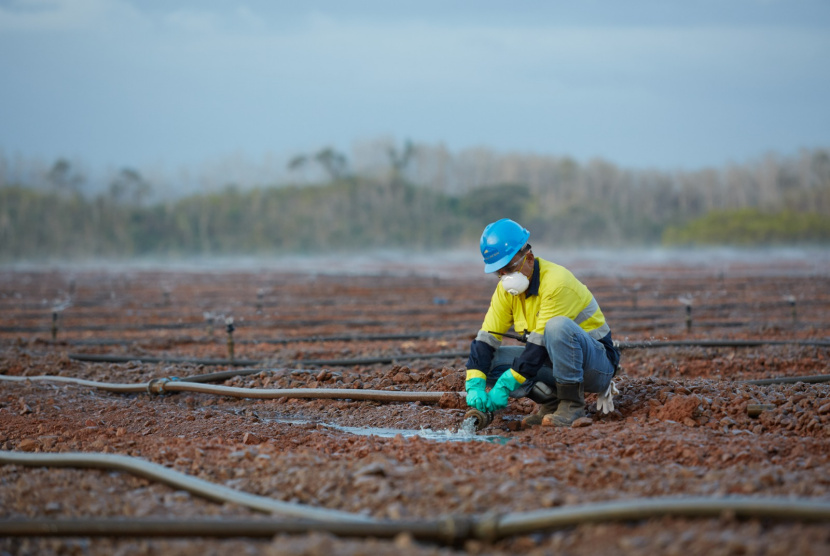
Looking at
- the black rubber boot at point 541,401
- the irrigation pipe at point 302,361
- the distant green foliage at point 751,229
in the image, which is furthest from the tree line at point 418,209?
the black rubber boot at point 541,401

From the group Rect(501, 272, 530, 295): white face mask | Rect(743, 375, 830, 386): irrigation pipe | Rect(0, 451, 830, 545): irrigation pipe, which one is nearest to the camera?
Rect(0, 451, 830, 545): irrigation pipe

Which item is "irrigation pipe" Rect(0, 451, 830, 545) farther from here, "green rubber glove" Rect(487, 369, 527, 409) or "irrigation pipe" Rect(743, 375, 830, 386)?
"irrigation pipe" Rect(743, 375, 830, 386)

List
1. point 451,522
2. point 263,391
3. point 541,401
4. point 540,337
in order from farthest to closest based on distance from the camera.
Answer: point 263,391, point 541,401, point 540,337, point 451,522

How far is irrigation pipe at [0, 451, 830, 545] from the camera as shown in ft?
8.56

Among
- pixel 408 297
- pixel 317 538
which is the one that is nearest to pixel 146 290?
pixel 408 297

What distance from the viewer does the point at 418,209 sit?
53.1 m

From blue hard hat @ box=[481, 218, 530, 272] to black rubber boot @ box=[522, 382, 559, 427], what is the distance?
2.78 feet

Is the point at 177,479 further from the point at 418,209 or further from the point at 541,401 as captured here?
the point at 418,209

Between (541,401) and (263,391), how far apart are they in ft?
7.05

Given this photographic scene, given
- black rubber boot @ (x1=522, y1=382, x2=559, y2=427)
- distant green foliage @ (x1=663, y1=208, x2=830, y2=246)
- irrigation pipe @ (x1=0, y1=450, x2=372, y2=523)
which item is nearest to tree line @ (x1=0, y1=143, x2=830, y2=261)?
distant green foliage @ (x1=663, y1=208, x2=830, y2=246)

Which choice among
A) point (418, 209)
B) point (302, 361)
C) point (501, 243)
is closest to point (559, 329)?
point (501, 243)

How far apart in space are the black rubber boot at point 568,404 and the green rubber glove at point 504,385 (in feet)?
0.90

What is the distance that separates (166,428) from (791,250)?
4295 cm

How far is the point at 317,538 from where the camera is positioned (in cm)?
256
